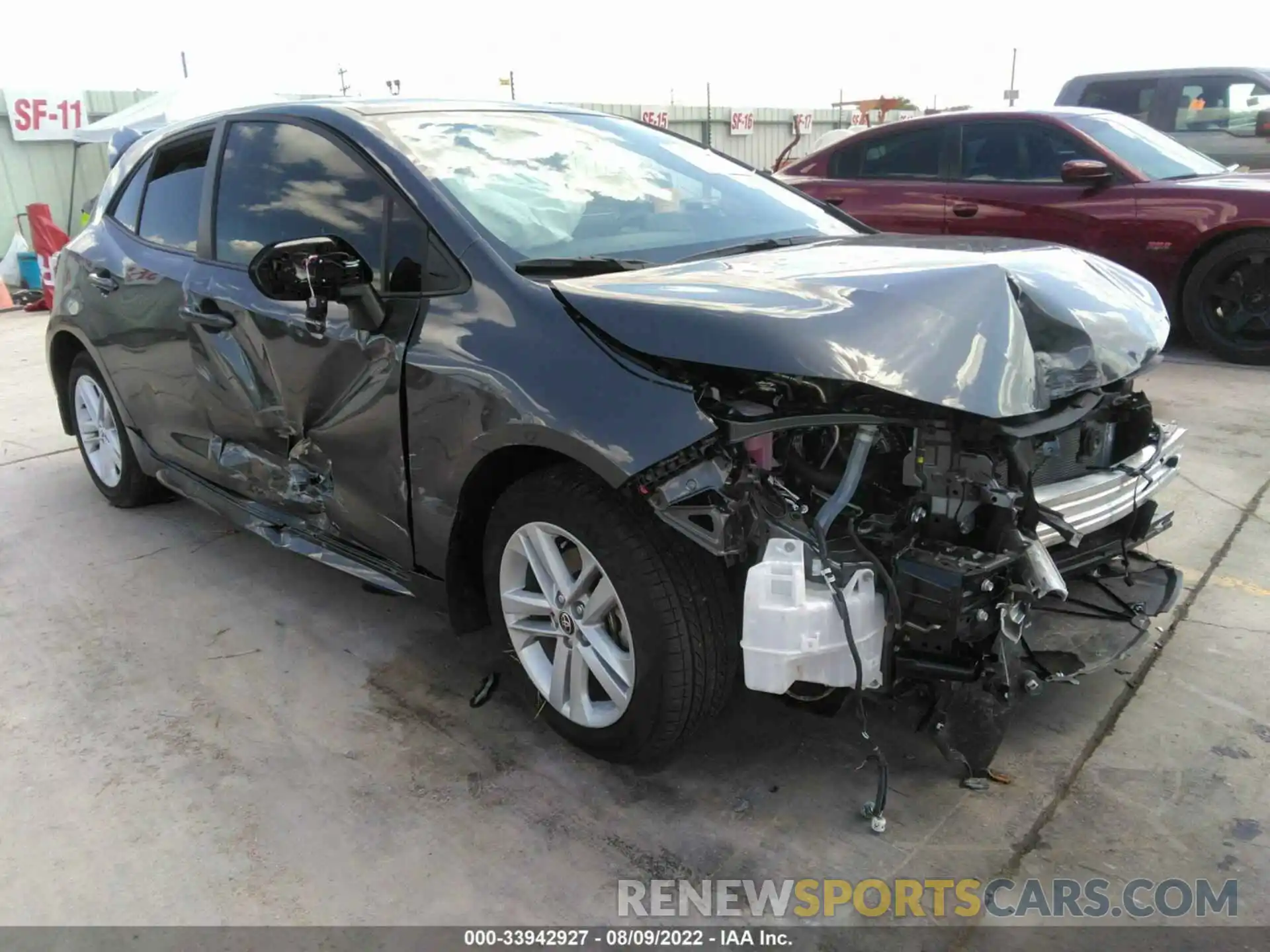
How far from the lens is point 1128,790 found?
8.27 feet

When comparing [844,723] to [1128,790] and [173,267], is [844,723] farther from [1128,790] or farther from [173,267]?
[173,267]

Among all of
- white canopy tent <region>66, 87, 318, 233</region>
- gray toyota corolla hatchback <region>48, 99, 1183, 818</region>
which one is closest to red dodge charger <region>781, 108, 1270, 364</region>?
gray toyota corolla hatchback <region>48, 99, 1183, 818</region>

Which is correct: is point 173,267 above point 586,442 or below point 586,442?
above

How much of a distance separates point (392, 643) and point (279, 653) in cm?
38

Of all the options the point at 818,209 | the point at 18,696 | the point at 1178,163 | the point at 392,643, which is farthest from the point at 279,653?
the point at 1178,163

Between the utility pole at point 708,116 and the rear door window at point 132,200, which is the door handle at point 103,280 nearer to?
the rear door window at point 132,200

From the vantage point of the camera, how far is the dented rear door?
290 centimetres

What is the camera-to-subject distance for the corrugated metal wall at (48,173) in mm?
13445

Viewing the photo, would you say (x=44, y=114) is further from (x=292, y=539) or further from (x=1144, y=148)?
(x=1144, y=148)

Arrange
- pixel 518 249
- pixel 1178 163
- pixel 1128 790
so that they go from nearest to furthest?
pixel 1128 790
pixel 518 249
pixel 1178 163

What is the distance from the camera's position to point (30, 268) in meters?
13.0

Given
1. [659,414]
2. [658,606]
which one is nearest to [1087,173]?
→ [659,414]

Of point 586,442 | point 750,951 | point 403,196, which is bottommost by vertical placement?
point 750,951

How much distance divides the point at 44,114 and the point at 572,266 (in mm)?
14008
